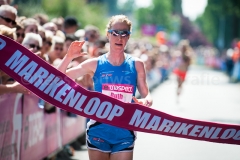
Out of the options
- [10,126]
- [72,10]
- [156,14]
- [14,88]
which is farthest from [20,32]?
[156,14]

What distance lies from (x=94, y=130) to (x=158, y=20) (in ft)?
255

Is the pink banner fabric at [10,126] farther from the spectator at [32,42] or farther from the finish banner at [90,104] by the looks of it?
the finish banner at [90,104]

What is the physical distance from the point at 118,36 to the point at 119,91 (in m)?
0.49

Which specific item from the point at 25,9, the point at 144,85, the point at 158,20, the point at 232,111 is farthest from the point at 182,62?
the point at 158,20

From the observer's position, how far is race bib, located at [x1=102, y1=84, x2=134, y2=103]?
17.6 ft

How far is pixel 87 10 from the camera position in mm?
37219

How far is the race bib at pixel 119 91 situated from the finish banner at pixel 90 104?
0.54 feet

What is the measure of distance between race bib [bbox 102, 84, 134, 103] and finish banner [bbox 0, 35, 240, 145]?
0.16 meters

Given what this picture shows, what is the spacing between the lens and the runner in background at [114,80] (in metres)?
5.29

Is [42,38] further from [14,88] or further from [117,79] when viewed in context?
[117,79]

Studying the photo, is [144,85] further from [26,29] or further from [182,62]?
[182,62]

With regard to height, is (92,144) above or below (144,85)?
below

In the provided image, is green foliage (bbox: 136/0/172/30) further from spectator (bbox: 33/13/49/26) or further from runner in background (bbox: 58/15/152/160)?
runner in background (bbox: 58/15/152/160)

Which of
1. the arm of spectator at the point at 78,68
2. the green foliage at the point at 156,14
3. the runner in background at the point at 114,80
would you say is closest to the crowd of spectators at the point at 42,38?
the arm of spectator at the point at 78,68
